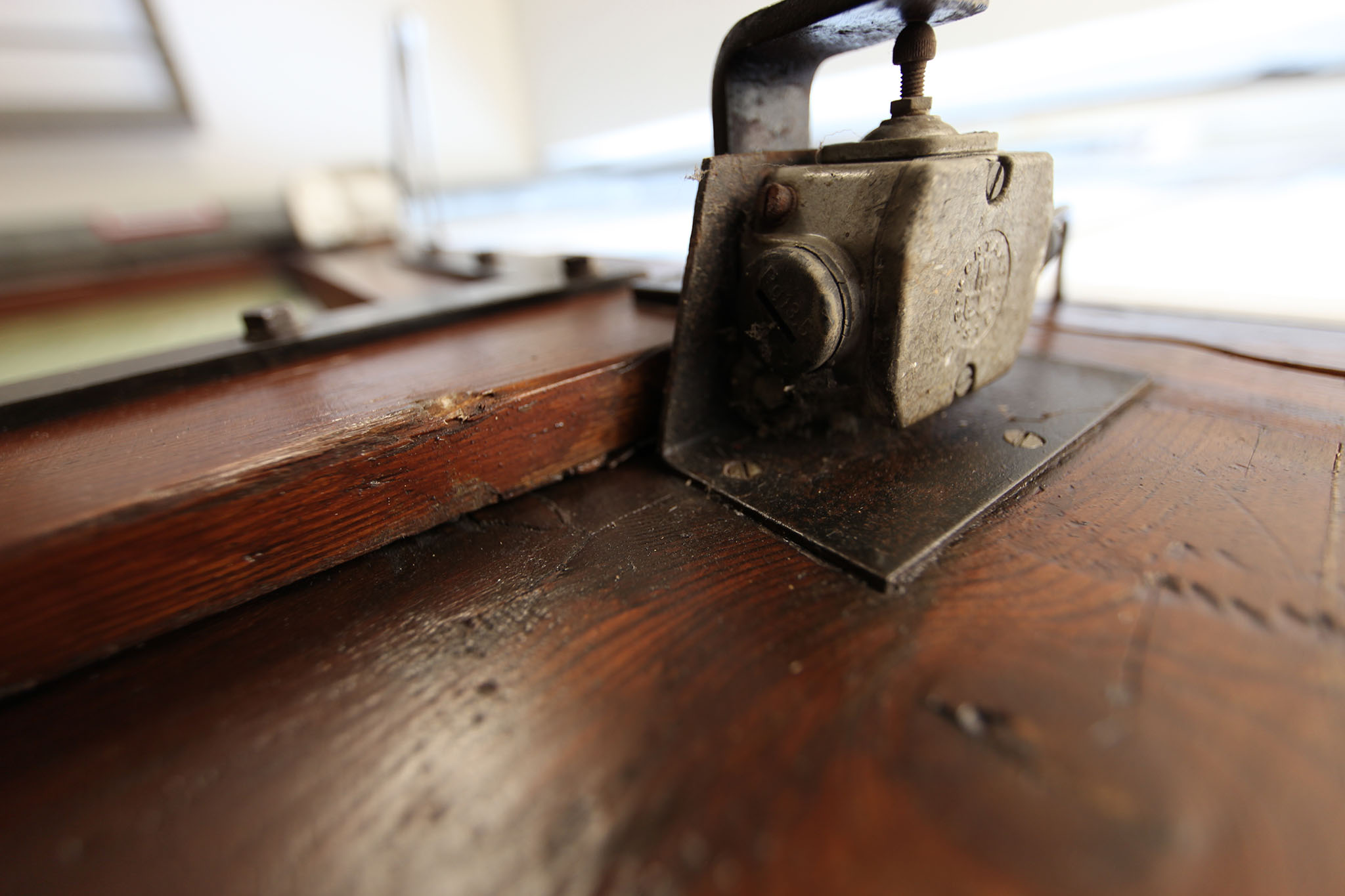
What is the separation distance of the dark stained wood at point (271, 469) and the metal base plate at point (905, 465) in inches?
5.4

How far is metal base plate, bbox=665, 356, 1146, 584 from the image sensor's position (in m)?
0.45

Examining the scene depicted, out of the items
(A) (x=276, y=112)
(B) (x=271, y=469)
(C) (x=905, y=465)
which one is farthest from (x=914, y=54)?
(A) (x=276, y=112)

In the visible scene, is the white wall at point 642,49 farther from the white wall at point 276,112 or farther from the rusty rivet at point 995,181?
the rusty rivet at point 995,181

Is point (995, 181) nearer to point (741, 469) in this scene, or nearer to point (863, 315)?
point (863, 315)

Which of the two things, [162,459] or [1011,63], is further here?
→ [1011,63]

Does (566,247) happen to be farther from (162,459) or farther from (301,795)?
(301,795)

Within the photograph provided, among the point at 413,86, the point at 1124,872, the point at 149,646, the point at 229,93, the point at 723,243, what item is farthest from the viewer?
the point at 229,93

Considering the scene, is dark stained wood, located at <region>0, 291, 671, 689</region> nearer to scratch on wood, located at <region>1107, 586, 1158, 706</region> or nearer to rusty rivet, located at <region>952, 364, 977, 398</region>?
rusty rivet, located at <region>952, 364, 977, 398</region>

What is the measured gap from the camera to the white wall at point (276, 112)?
7.09 ft

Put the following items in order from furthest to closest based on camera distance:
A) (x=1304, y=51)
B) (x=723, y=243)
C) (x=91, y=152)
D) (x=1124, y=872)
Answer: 1. (x=91, y=152)
2. (x=1304, y=51)
3. (x=723, y=243)
4. (x=1124, y=872)

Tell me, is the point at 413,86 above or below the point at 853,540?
above

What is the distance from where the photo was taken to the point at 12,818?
0.31 m

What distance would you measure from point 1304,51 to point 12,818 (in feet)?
5.46

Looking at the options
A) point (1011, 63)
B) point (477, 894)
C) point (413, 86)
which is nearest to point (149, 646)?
point (477, 894)
